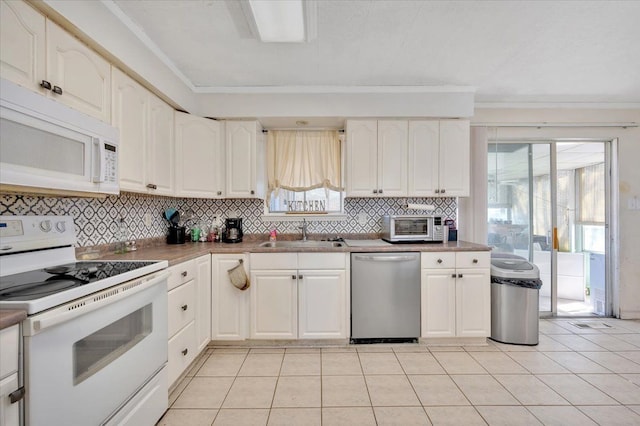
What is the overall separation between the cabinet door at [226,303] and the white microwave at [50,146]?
112 cm

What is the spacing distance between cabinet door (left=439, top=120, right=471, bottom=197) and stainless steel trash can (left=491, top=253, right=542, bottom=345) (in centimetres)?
89

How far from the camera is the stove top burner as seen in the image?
3.56 ft

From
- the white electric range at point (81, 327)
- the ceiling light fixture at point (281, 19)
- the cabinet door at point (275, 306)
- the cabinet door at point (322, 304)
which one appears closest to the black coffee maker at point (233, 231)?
the cabinet door at point (275, 306)

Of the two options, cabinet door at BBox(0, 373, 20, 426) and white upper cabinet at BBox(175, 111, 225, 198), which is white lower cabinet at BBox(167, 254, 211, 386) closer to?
white upper cabinet at BBox(175, 111, 225, 198)

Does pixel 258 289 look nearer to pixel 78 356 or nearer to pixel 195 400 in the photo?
pixel 195 400

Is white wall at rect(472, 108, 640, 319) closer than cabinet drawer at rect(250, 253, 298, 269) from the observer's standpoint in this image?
No

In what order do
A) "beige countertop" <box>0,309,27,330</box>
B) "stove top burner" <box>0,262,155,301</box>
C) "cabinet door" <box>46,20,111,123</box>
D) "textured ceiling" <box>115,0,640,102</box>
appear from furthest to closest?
"textured ceiling" <box>115,0,640,102</box> < "cabinet door" <box>46,20,111,123</box> < "stove top burner" <box>0,262,155,301</box> < "beige countertop" <box>0,309,27,330</box>

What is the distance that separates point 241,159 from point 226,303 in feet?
4.61

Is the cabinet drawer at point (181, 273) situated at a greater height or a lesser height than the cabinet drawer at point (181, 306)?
greater

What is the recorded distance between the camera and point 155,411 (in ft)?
5.32

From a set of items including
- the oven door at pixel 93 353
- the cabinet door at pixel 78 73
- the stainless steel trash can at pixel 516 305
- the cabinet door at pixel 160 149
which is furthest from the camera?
the stainless steel trash can at pixel 516 305

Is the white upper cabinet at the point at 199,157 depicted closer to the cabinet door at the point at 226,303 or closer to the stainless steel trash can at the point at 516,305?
the cabinet door at the point at 226,303

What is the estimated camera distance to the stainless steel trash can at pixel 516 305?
267 cm

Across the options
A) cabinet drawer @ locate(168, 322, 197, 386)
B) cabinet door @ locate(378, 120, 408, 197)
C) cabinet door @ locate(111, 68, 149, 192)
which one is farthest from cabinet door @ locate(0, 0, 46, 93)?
cabinet door @ locate(378, 120, 408, 197)
